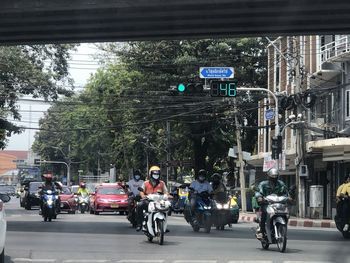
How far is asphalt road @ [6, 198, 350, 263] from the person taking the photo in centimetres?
1134

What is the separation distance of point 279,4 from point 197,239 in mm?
6322

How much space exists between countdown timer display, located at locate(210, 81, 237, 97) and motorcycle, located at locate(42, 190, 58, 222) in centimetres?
635

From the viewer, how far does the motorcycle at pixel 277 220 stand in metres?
12.3

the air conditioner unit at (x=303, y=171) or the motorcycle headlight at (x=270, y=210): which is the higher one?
the air conditioner unit at (x=303, y=171)

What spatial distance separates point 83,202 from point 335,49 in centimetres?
1455

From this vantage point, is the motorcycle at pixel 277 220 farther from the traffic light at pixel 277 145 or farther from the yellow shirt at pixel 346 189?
the traffic light at pixel 277 145

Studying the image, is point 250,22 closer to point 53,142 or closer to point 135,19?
point 135,19

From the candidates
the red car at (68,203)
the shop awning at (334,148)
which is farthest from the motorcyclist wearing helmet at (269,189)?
the red car at (68,203)

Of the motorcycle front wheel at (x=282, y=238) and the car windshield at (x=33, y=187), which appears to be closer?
the motorcycle front wheel at (x=282, y=238)

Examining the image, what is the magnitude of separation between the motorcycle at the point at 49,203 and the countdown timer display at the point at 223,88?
6.35 m

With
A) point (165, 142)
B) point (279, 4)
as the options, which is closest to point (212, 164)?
point (165, 142)

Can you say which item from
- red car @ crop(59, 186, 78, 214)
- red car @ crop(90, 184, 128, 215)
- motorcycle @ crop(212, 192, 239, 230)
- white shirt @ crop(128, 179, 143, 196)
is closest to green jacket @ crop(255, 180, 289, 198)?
motorcycle @ crop(212, 192, 239, 230)

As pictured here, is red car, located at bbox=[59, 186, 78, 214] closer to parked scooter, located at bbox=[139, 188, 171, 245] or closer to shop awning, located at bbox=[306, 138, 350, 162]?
shop awning, located at bbox=[306, 138, 350, 162]

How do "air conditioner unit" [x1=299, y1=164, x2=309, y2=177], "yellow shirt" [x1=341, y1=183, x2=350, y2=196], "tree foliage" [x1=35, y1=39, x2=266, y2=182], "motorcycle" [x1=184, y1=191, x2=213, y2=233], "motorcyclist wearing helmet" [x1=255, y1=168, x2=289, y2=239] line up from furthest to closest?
"tree foliage" [x1=35, y1=39, x2=266, y2=182], "air conditioner unit" [x1=299, y1=164, x2=309, y2=177], "motorcycle" [x1=184, y1=191, x2=213, y2=233], "yellow shirt" [x1=341, y1=183, x2=350, y2=196], "motorcyclist wearing helmet" [x1=255, y1=168, x2=289, y2=239]
